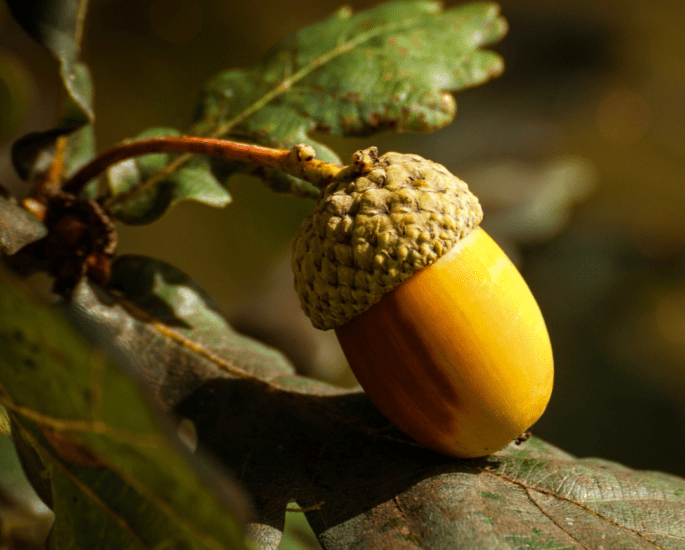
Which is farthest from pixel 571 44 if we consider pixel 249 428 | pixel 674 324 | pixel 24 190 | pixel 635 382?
pixel 249 428

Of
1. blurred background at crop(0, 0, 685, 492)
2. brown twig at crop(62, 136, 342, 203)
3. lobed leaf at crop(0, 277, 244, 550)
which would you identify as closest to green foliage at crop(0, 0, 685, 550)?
lobed leaf at crop(0, 277, 244, 550)

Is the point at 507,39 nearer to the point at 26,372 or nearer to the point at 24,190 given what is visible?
the point at 24,190

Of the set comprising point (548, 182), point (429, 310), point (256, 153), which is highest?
point (256, 153)

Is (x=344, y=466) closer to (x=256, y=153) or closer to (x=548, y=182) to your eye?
(x=256, y=153)

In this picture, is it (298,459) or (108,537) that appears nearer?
(108,537)

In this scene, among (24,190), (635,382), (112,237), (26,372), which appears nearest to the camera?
(26,372)

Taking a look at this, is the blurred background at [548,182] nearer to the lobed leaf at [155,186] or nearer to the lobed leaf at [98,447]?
the lobed leaf at [155,186]

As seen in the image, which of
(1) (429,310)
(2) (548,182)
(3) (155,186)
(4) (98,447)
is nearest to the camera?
(4) (98,447)

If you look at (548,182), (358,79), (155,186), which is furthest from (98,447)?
(548,182)
